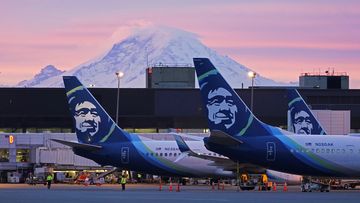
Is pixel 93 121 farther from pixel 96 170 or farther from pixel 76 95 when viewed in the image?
pixel 96 170

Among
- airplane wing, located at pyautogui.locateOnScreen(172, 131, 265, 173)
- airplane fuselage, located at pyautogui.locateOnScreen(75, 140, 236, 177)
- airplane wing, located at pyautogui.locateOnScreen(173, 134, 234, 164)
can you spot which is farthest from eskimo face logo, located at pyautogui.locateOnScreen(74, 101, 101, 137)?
airplane wing, located at pyautogui.locateOnScreen(172, 131, 265, 173)

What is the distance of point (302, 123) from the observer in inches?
3649

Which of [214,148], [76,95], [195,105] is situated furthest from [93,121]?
[195,105]

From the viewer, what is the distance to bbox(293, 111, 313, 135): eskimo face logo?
9231 cm

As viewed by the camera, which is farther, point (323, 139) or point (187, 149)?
point (187, 149)

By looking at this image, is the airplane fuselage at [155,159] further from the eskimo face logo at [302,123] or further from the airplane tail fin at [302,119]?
the airplane tail fin at [302,119]

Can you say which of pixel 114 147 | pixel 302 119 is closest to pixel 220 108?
pixel 114 147

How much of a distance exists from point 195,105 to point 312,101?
16.5 meters

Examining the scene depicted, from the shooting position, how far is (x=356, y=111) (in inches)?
5881

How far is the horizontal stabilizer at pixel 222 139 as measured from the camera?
228 ft

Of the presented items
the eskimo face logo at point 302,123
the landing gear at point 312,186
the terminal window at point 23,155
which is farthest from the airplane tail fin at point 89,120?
the terminal window at point 23,155

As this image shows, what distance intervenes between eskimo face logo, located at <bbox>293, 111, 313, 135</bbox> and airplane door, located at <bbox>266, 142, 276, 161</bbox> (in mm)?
21121

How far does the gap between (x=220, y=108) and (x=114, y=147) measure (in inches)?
593

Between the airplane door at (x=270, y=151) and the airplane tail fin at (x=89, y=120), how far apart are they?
56.2 feet
